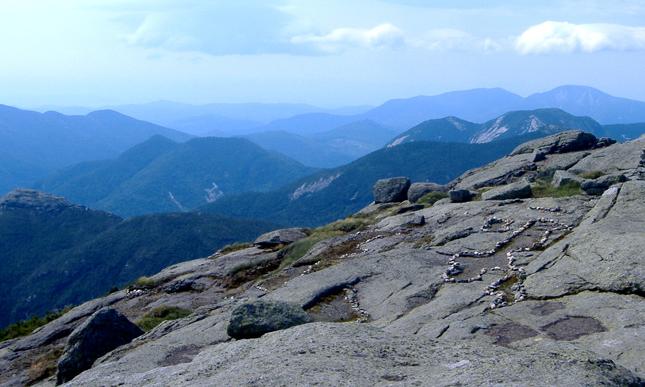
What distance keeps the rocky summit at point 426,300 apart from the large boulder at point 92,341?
1.59 ft

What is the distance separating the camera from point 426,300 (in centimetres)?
2573

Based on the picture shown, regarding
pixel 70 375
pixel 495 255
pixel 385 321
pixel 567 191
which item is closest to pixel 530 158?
pixel 567 191

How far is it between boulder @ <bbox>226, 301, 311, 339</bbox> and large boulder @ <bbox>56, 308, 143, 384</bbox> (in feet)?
40.2

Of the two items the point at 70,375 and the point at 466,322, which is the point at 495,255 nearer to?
the point at 466,322

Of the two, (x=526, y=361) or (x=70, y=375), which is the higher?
(x=526, y=361)

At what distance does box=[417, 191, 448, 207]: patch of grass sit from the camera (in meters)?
48.2

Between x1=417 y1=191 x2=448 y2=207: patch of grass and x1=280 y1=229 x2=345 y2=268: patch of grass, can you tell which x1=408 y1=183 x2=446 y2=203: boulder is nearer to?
x1=417 y1=191 x2=448 y2=207: patch of grass

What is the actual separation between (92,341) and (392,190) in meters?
33.0

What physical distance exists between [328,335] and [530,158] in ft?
144

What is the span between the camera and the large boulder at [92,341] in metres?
28.2

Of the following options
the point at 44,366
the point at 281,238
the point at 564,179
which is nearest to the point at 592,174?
the point at 564,179

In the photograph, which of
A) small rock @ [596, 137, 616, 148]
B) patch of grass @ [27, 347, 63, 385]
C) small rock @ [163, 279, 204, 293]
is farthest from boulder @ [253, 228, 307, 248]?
small rock @ [596, 137, 616, 148]

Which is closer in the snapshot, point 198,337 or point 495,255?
point 198,337

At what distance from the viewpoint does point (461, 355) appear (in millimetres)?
13367
